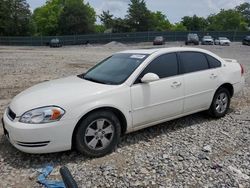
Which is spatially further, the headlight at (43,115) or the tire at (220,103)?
the tire at (220,103)

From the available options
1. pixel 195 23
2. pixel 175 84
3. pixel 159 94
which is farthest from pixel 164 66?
pixel 195 23

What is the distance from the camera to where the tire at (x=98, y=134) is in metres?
4.00

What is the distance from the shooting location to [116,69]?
4.93 meters

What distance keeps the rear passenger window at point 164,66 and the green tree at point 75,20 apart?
64.2 m

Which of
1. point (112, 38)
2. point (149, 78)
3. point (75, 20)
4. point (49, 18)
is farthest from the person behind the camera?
point (49, 18)

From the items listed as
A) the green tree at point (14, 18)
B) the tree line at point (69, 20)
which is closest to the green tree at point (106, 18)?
the tree line at point (69, 20)

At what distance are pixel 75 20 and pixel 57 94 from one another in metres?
65.2

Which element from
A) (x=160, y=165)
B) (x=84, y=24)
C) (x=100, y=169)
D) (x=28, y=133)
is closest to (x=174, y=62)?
(x=160, y=165)

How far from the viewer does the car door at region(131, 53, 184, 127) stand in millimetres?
4516

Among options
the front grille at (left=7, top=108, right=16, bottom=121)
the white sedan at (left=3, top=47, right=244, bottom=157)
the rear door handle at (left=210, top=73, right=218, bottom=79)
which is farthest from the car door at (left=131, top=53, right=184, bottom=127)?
the front grille at (left=7, top=108, right=16, bottom=121)

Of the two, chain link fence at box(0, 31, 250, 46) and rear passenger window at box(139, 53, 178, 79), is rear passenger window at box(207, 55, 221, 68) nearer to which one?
rear passenger window at box(139, 53, 178, 79)

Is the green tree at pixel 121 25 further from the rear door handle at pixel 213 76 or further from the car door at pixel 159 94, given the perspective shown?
the car door at pixel 159 94

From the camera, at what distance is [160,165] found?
3.94 meters

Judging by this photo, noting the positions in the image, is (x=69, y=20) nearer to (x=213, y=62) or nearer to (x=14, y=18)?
(x=14, y=18)
